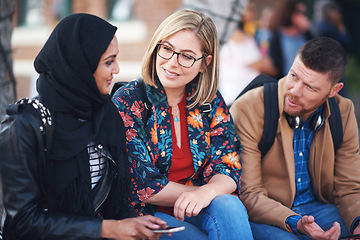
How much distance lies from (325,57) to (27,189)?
7.09ft

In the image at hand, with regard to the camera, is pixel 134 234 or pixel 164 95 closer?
pixel 134 234

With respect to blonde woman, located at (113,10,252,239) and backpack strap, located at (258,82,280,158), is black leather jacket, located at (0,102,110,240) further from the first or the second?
backpack strap, located at (258,82,280,158)

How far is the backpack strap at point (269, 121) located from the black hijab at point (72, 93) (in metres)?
1.35

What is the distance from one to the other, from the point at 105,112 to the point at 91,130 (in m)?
0.16

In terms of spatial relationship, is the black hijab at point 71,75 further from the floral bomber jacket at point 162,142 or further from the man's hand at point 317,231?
the man's hand at point 317,231

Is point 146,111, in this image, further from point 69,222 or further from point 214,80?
point 69,222

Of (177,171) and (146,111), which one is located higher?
(146,111)

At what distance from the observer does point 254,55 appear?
7.82 meters

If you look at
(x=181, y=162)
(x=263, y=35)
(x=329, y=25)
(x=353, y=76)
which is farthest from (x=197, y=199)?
(x=353, y=76)

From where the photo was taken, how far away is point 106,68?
2.35 meters

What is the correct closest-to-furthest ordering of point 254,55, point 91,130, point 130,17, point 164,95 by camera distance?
point 91,130
point 164,95
point 254,55
point 130,17

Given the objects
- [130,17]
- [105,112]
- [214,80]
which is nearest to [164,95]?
[214,80]

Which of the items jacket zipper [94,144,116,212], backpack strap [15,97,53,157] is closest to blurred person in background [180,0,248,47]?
jacket zipper [94,144,116,212]

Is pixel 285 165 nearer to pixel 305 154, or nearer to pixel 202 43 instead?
pixel 305 154
